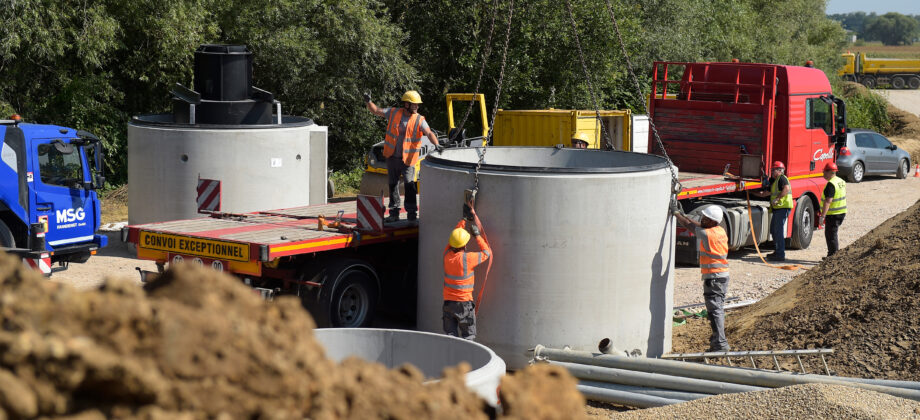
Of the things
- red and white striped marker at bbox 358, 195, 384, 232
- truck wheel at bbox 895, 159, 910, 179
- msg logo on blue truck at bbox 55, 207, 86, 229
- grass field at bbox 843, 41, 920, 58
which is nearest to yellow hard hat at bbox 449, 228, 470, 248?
red and white striped marker at bbox 358, 195, 384, 232

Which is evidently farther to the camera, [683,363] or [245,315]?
[683,363]

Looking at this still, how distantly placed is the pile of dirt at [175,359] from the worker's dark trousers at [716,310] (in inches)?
280

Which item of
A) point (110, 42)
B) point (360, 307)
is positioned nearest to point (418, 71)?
point (110, 42)

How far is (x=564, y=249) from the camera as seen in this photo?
9.58 meters

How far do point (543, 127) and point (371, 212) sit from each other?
915 cm

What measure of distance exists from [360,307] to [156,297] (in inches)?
299

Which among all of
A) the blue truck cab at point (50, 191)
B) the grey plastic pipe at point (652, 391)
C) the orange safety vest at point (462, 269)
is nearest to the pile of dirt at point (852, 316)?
the grey plastic pipe at point (652, 391)

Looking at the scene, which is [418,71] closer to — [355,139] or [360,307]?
[355,139]

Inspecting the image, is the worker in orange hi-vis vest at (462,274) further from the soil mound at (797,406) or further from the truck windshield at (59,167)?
the truck windshield at (59,167)

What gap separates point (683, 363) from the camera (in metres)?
8.92

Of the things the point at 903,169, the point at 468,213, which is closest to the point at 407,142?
the point at 468,213

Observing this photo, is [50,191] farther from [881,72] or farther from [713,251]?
[881,72]

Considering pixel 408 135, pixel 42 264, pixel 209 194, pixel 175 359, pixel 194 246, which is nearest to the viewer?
pixel 175 359

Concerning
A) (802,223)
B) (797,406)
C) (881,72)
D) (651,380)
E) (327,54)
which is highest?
(881,72)
